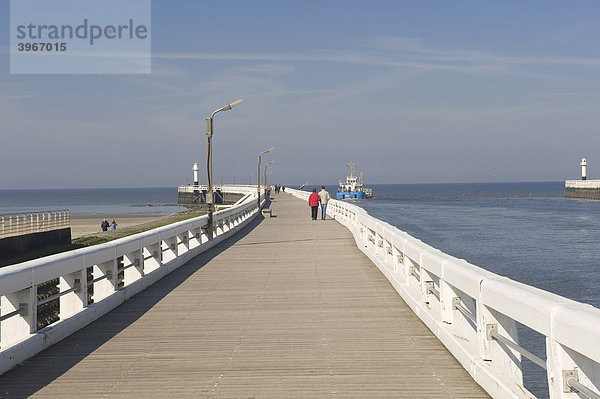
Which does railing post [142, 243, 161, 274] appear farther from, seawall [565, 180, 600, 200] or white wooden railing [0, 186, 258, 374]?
seawall [565, 180, 600, 200]

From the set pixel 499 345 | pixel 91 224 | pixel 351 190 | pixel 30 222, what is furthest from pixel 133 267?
pixel 351 190

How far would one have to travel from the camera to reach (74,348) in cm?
813

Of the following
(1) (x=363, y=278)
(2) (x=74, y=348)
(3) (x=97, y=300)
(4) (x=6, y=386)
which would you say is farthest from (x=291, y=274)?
(4) (x=6, y=386)

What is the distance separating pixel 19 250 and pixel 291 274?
17323 mm

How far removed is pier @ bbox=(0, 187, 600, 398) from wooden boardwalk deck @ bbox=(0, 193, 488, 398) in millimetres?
22

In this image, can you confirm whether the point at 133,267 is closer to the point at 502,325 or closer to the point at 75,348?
the point at 75,348

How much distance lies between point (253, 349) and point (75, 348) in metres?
2.08

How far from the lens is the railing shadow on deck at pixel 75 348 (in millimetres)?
6605

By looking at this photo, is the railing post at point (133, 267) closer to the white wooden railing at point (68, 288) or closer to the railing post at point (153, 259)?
the white wooden railing at point (68, 288)

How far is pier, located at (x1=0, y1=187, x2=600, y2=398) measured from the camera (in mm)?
5637

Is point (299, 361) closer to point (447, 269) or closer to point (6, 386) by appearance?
point (447, 269)

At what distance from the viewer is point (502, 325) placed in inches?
235

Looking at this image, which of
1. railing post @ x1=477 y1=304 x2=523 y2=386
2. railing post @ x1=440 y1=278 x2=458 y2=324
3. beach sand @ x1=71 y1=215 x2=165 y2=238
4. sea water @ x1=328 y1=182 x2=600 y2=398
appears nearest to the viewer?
railing post @ x1=477 y1=304 x2=523 y2=386

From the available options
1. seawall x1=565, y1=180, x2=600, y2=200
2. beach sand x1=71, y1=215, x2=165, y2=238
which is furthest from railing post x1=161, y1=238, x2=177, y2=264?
seawall x1=565, y1=180, x2=600, y2=200
